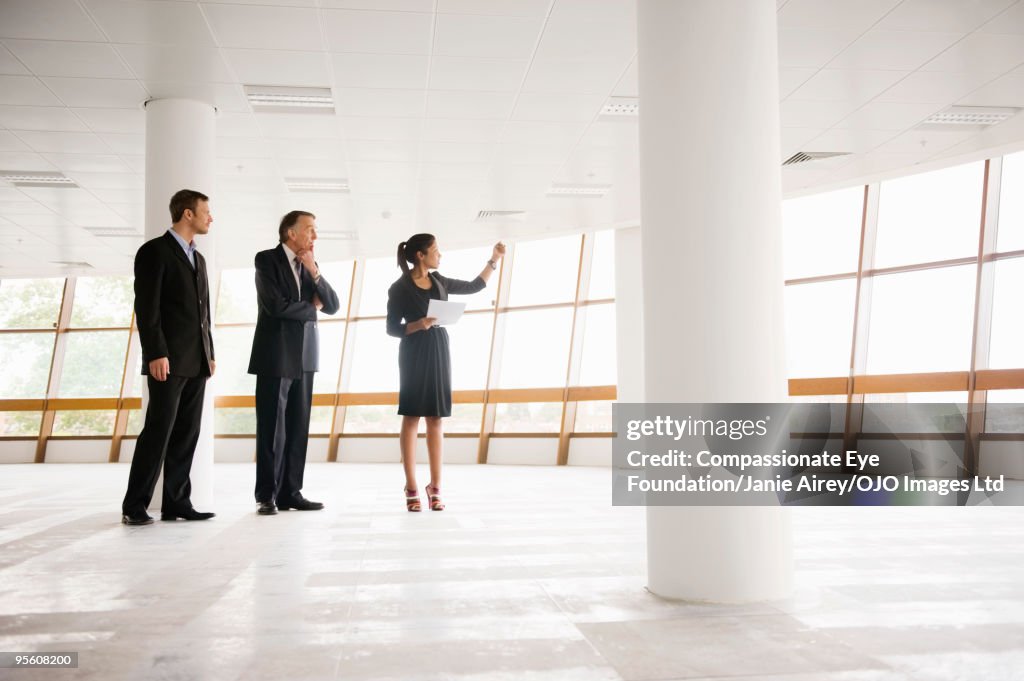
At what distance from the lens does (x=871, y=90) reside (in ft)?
18.2

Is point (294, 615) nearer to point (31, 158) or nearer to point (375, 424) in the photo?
point (31, 158)

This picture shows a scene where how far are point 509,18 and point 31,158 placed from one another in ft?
15.5

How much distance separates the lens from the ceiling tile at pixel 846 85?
17.2ft

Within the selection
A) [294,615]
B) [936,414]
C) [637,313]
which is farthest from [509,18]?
[936,414]

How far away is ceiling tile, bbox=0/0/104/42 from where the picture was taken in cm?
411

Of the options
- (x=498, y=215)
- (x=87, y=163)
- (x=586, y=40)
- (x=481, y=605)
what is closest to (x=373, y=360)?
(x=498, y=215)

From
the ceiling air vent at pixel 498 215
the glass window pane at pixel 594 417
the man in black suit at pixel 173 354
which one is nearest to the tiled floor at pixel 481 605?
the man in black suit at pixel 173 354

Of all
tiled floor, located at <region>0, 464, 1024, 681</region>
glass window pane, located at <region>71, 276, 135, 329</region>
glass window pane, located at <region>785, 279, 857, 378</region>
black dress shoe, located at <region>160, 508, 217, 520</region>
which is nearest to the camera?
tiled floor, located at <region>0, 464, 1024, 681</region>

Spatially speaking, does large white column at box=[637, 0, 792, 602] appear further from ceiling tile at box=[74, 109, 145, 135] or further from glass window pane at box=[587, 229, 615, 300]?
glass window pane at box=[587, 229, 615, 300]

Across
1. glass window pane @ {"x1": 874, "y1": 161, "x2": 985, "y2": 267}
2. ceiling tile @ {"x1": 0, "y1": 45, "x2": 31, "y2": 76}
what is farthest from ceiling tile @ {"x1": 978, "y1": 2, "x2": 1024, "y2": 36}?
ceiling tile @ {"x1": 0, "y1": 45, "x2": 31, "y2": 76}

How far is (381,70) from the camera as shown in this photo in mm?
5039

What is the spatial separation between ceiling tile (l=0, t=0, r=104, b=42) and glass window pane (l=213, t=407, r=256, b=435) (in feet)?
26.8

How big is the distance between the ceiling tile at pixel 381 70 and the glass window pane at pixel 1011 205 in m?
5.95

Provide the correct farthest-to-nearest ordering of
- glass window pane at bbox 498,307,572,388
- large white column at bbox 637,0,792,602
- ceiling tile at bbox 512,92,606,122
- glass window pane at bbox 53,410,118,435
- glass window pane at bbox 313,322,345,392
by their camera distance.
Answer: glass window pane at bbox 53,410,118,435 < glass window pane at bbox 313,322,345,392 < glass window pane at bbox 498,307,572,388 < ceiling tile at bbox 512,92,606,122 < large white column at bbox 637,0,792,602
